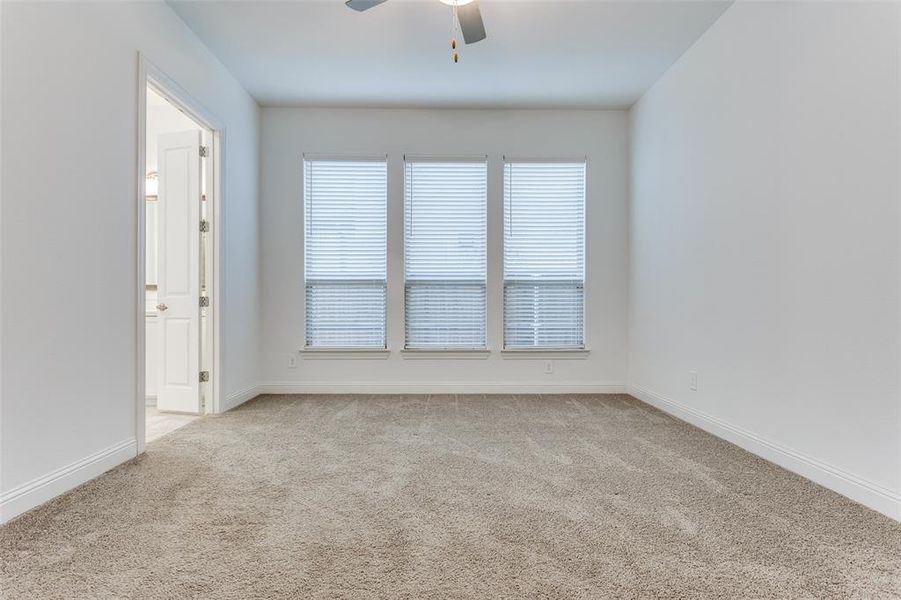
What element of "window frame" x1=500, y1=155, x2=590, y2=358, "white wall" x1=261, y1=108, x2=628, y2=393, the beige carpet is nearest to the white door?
"white wall" x1=261, y1=108, x2=628, y2=393

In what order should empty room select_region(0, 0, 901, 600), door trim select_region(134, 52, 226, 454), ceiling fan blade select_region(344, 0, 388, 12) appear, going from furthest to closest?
door trim select_region(134, 52, 226, 454) → ceiling fan blade select_region(344, 0, 388, 12) → empty room select_region(0, 0, 901, 600)

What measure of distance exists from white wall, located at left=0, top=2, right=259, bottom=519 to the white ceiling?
2.31ft

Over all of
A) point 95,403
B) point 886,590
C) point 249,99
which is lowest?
point 886,590

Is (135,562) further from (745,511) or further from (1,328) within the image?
(745,511)

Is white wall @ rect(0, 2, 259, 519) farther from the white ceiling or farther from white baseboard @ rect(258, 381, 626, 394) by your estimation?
white baseboard @ rect(258, 381, 626, 394)

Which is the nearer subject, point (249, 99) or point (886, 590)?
point (886, 590)

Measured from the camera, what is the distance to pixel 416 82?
390 centimetres

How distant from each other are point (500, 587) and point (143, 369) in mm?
2427

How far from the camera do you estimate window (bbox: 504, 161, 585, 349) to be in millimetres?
4516

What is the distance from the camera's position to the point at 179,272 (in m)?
3.68

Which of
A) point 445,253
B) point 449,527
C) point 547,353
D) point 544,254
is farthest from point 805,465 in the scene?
point 445,253

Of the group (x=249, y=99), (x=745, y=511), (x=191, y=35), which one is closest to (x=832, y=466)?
(x=745, y=511)

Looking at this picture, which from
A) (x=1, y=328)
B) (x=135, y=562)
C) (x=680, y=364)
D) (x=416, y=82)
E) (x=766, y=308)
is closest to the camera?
(x=135, y=562)

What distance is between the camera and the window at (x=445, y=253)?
4508 millimetres
